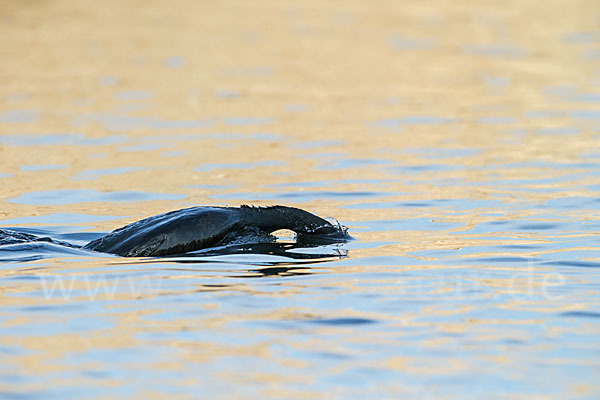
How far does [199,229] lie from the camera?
6637 mm

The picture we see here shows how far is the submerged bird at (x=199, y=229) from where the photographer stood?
662cm

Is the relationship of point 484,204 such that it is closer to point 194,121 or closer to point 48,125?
point 194,121

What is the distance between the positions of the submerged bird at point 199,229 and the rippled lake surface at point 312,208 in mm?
135

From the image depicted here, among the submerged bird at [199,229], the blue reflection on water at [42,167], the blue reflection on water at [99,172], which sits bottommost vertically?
the submerged bird at [199,229]

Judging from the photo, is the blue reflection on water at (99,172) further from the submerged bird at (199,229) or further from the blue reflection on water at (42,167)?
the submerged bird at (199,229)

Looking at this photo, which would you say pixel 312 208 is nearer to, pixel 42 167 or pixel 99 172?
pixel 99 172

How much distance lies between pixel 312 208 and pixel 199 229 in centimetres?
244

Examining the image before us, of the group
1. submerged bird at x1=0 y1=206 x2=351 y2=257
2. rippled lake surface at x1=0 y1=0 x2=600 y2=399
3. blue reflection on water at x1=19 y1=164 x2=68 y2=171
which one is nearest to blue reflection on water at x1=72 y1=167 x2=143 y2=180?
rippled lake surface at x1=0 y1=0 x2=600 y2=399

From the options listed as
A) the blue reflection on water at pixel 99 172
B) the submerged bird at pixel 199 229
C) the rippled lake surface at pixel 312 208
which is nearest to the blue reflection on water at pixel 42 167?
the rippled lake surface at pixel 312 208

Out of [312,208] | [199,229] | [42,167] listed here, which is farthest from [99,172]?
[199,229]

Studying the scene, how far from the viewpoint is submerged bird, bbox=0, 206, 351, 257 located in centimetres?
662

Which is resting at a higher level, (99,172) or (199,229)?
(99,172)

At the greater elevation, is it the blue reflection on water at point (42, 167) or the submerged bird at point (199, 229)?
the blue reflection on water at point (42, 167)

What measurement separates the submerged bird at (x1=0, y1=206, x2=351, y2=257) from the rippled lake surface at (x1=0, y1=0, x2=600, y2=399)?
0.44ft
